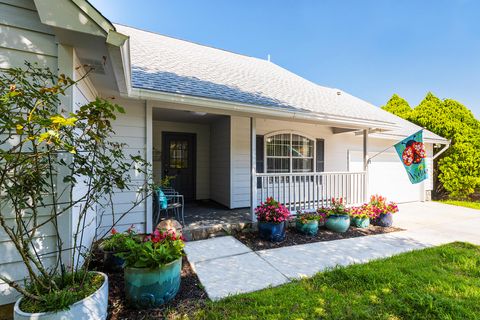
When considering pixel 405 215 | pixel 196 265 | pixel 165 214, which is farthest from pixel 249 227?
pixel 405 215

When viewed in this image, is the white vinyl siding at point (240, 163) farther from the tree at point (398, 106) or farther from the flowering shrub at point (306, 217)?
the tree at point (398, 106)

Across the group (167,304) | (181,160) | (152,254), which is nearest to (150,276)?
(152,254)

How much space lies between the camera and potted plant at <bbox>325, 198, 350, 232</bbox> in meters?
4.90

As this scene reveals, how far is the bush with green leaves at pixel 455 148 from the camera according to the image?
8984 millimetres

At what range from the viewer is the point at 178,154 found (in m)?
7.12

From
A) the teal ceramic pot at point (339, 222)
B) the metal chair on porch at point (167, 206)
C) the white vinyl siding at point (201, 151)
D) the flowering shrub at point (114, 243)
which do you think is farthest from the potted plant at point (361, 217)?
the flowering shrub at point (114, 243)

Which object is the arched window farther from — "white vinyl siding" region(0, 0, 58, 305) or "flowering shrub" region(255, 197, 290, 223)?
"white vinyl siding" region(0, 0, 58, 305)

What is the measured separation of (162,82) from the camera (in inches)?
165

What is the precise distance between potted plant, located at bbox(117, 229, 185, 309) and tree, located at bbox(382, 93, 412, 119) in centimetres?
1588

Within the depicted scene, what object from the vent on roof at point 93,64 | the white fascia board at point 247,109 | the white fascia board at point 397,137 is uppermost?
the vent on roof at point 93,64

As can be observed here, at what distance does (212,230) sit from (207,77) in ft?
12.2

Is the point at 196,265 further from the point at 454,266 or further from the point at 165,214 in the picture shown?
the point at 454,266

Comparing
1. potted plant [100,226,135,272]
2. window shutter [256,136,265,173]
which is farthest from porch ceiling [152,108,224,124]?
potted plant [100,226,135,272]

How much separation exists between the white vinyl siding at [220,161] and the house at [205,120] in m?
0.03
